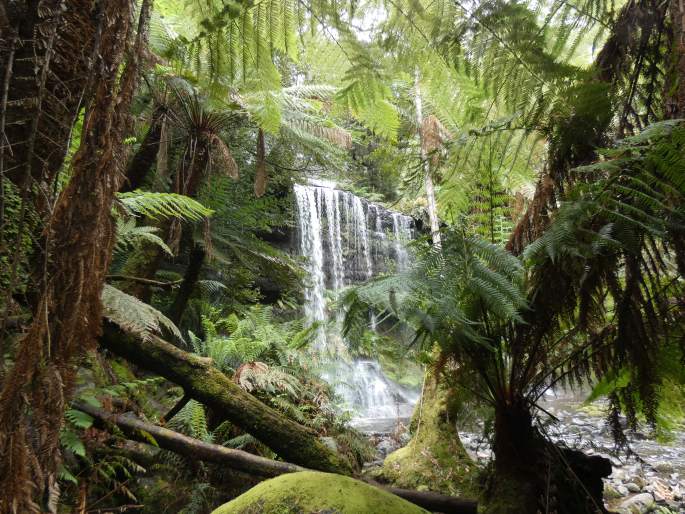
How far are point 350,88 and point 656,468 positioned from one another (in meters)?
4.94

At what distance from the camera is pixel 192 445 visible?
1.95 meters

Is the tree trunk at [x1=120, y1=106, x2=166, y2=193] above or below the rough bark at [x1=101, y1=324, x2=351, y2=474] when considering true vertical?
above

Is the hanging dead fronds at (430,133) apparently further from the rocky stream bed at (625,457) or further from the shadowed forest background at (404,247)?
the rocky stream bed at (625,457)

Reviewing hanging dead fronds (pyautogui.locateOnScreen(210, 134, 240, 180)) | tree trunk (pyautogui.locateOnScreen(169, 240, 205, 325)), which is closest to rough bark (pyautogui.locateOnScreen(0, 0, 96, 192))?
hanging dead fronds (pyautogui.locateOnScreen(210, 134, 240, 180))

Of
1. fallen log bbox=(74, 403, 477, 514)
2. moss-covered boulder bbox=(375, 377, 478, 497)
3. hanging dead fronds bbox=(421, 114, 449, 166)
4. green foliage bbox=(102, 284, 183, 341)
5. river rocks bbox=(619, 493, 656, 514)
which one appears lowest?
river rocks bbox=(619, 493, 656, 514)

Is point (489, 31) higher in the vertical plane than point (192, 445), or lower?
higher

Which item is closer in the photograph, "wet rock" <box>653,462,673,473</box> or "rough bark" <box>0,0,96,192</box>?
"rough bark" <box>0,0,96,192</box>

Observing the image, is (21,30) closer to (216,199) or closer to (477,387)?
(477,387)

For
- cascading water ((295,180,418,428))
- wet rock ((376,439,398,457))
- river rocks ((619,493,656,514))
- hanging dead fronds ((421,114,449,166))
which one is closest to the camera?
river rocks ((619,493,656,514))

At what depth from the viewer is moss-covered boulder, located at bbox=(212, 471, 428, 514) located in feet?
4.44

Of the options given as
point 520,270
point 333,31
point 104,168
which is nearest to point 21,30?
point 104,168

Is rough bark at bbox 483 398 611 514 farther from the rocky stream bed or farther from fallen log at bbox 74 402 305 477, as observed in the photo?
fallen log at bbox 74 402 305 477

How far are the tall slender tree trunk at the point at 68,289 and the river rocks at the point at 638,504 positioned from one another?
12.3 feet

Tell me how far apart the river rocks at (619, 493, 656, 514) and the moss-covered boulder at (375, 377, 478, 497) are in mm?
1230
